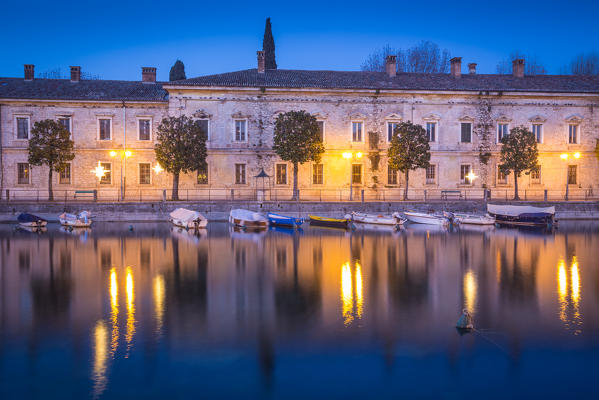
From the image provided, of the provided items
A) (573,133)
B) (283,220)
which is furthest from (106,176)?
A: (573,133)

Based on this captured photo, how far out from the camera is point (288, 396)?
7590 millimetres

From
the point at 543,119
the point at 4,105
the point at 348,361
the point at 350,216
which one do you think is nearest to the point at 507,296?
the point at 348,361

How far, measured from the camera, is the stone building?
116ft

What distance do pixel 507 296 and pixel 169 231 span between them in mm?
18570

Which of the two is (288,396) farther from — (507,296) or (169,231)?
(169,231)

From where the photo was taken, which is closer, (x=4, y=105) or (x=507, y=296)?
(x=507, y=296)

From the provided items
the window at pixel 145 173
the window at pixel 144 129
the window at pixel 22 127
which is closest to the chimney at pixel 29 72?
the window at pixel 22 127

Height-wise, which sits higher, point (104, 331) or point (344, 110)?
point (344, 110)

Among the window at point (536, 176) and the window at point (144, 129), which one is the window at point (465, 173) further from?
the window at point (144, 129)

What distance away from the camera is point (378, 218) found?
3003 centimetres

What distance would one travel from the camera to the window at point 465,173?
3734cm

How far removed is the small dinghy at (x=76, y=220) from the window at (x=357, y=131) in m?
19.2

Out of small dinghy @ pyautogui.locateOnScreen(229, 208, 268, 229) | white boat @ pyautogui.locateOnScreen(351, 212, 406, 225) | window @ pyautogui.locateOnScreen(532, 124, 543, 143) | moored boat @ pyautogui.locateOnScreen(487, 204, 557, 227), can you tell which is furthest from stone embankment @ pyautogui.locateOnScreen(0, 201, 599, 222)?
window @ pyautogui.locateOnScreen(532, 124, 543, 143)

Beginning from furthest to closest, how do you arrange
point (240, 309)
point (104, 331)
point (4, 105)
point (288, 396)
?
point (4, 105) → point (240, 309) → point (104, 331) → point (288, 396)
